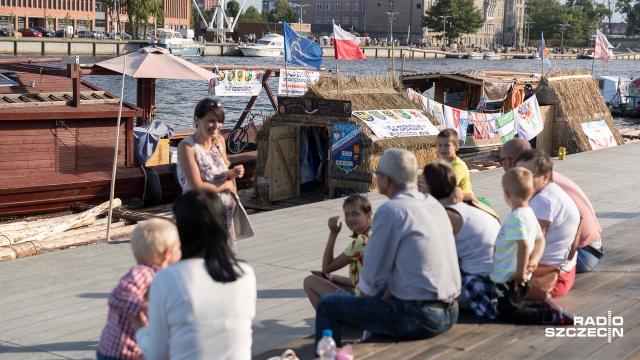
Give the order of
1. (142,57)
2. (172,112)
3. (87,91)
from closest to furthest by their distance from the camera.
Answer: (142,57), (87,91), (172,112)

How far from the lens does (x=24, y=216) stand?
1469cm

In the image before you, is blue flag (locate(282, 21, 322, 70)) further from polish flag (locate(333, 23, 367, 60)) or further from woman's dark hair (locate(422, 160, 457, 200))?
woman's dark hair (locate(422, 160, 457, 200))

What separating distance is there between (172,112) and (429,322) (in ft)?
113

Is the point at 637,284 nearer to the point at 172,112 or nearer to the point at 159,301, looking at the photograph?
the point at 159,301

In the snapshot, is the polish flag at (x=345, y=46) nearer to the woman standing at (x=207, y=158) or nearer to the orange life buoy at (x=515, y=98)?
the orange life buoy at (x=515, y=98)

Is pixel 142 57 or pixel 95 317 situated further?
pixel 142 57

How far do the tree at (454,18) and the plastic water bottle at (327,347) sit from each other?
142141mm

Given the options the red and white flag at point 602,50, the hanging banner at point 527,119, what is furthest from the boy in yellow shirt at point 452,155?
the red and white flag at point 602,50

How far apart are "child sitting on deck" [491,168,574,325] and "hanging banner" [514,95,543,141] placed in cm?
1331

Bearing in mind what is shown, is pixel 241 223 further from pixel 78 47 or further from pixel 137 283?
pixel 78 47

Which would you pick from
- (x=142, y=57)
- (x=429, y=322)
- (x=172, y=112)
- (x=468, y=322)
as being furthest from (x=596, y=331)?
(x=172, y=112)

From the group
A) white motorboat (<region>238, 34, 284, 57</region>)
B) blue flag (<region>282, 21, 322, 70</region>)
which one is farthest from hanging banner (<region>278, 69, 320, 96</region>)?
white motorboat (<region>238, 34, 284, 57</region>)

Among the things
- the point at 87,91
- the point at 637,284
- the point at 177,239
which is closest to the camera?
the point at 177,239

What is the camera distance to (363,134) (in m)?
14.1
